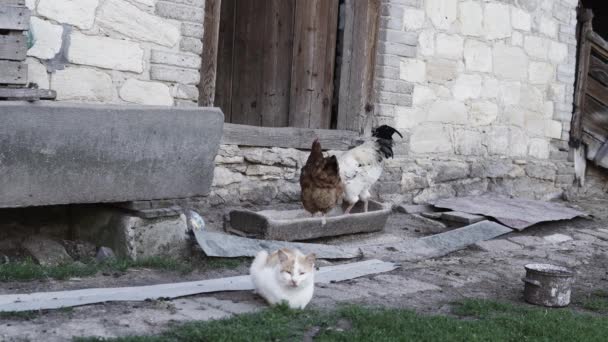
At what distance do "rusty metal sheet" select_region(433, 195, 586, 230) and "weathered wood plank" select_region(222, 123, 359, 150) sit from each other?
126 cm

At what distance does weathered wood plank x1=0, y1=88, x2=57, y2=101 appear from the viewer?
14.6 feet

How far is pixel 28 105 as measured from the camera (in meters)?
4.45

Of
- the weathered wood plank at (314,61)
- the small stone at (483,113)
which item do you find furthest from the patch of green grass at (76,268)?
the small stone at (483,113)

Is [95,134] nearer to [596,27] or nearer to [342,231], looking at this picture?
[342,231]

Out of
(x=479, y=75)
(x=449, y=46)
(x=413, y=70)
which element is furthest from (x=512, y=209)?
(x=449, y=46)

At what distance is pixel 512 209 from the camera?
26.4 ft

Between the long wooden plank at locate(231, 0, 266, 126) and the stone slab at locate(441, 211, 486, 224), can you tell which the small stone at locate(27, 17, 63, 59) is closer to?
the long wooden plank at locate(231, 0, 266, 126)

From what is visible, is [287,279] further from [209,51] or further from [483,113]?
[483,113]

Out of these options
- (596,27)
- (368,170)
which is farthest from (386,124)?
(596,27)

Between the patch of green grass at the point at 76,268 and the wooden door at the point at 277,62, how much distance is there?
3480mm

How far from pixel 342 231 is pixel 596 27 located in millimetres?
8652

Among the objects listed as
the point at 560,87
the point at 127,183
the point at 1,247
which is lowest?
the point at 1,247

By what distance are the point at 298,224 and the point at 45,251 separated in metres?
1.99

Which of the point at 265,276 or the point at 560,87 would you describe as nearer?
the point at 265,276
